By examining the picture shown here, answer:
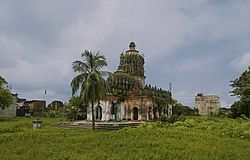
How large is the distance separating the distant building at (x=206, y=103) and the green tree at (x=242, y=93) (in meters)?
44.7

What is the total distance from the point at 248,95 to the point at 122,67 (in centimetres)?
1925

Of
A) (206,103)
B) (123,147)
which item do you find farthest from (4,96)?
(206,103)

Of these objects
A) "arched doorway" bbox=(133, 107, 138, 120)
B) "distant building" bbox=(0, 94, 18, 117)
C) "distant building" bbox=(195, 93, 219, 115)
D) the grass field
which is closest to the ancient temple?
"arched doorway" bbox=(133, 107, 138, 120)

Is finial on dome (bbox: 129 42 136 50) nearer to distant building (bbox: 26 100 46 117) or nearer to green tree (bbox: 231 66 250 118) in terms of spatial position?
green tree (bbox: 231 66 250 118)

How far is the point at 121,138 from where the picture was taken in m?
16.5

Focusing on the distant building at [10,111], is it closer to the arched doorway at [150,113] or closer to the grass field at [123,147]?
the arched doorway at [150,113]

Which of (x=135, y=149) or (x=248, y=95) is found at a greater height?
(x=248, y=95)

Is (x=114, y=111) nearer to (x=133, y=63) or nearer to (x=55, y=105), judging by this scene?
(x=133, y=63)

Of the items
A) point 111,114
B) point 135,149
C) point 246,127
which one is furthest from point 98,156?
point 111,114

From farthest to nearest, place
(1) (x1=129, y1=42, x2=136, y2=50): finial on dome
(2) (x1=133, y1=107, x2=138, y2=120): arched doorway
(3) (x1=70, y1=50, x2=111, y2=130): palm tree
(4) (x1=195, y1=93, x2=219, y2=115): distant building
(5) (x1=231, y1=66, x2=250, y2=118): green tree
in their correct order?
1. (4) (x1=195, y1=93, x2=219, y2=115): distant building
2. (1) (x1=129, y1=42, x2=136, y2=50): finial on dome
3. (2) (x1=133, y1=107, x2=138, y2=120): arched doorway
4. (5) (x1=231, y1=66, x2=250, y2=118): green tree
5. (3) (x1=70, y1=50, x2=111, y2=130): palm tree

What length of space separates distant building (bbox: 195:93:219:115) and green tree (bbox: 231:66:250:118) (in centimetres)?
4474

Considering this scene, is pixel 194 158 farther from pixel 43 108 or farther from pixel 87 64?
pixel 43 108

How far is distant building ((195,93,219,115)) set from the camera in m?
90.1

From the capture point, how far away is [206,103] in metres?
91.4
